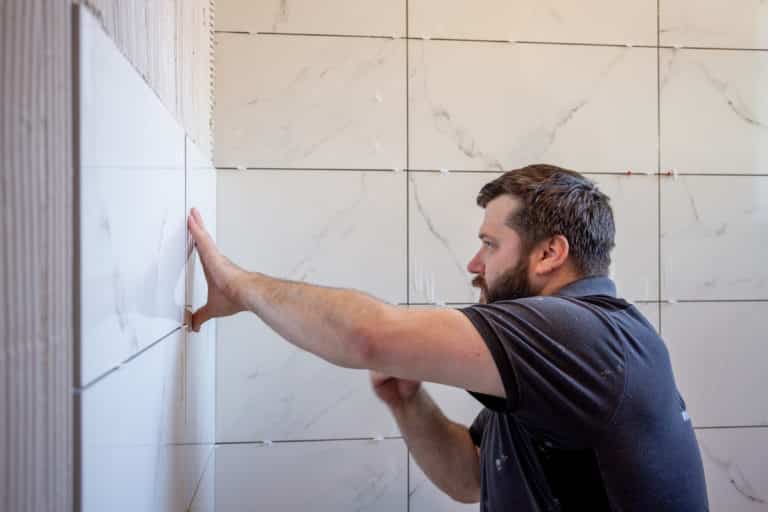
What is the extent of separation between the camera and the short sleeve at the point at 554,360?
72 cm

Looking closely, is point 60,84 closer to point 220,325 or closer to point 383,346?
point 383,346

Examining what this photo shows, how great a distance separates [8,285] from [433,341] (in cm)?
45

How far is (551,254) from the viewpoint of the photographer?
923 millimetres

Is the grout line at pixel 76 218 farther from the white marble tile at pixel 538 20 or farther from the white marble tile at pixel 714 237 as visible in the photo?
the white marble tile at pixel 714 237

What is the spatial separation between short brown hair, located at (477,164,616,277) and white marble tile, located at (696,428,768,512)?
77 cm

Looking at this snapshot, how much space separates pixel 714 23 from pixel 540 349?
44.5 inches

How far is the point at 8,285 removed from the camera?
0.36 m

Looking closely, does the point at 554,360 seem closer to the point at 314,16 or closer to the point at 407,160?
the point at 407,160

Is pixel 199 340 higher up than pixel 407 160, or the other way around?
pixel 407 160

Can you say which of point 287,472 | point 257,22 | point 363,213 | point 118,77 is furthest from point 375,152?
point 118,77

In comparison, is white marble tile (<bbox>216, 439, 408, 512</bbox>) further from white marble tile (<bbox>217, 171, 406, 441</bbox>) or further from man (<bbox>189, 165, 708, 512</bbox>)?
man (<bbox>189, 165, 708, 512</bbox>)

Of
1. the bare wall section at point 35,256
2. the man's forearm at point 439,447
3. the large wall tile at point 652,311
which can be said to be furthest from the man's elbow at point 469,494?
the bare wall section at point 35,256

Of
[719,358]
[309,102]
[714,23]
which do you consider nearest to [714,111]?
[714,23]

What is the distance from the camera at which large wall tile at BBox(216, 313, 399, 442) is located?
4.31ft
